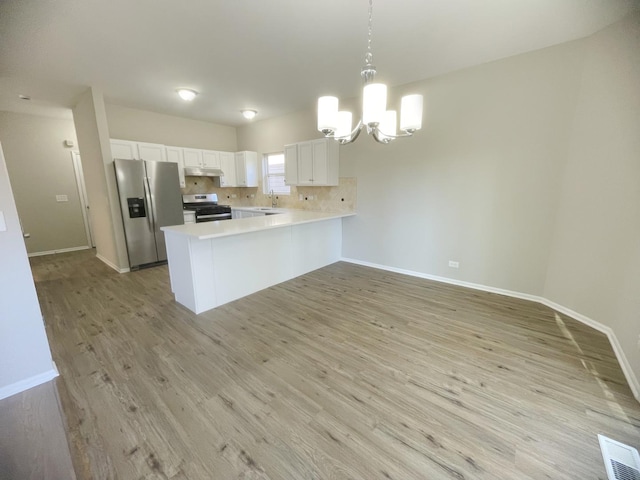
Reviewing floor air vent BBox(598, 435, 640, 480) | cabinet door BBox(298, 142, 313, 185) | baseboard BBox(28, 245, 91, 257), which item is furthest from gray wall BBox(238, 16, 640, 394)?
baseboard BBox(28, 245, 91, 257)

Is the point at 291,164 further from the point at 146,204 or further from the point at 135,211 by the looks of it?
the point at 135,211

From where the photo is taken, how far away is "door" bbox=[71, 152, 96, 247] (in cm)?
556

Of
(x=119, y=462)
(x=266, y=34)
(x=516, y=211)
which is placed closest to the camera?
(x=119, y=462)

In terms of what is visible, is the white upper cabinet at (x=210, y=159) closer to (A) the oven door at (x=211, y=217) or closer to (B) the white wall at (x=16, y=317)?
(A) the oven door at (x=211, y=217)

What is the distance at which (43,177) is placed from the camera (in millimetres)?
5211

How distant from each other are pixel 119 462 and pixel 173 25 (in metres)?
3.27

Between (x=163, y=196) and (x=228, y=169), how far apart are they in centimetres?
187

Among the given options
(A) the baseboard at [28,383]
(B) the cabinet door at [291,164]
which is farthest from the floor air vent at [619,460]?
(B) the cabinet door at [291,164]

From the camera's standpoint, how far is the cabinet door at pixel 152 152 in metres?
4.69

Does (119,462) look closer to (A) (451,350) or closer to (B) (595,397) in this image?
(A) (451,350)

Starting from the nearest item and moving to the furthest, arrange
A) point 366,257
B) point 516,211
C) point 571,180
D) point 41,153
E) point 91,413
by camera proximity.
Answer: point 91,413 → point 571,180 → point 516,211 → point 366,257 → point 41,153

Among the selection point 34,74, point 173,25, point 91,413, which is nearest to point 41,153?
point 34,74

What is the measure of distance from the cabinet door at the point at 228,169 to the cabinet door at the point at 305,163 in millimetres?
2087

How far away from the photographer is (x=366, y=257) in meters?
4.66
